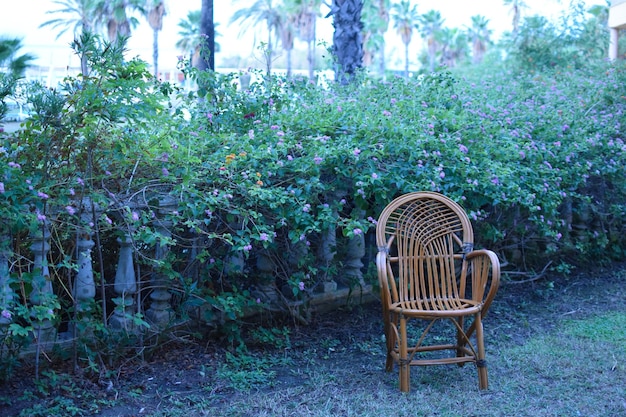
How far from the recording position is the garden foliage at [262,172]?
10.4 feet

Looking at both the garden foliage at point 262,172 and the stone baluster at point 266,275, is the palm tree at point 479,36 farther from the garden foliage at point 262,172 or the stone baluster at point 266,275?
the stone baluster at point 266,275

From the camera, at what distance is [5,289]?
291 cm

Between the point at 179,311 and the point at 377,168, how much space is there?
1509 mm

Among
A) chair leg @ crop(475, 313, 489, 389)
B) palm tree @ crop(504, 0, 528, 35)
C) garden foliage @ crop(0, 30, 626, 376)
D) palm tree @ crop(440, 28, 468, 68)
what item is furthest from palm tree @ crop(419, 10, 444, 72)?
chair leg @ crop(475, 313, 489, 389)

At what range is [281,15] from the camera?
123ft

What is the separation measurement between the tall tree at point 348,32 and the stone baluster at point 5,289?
17.8 feet

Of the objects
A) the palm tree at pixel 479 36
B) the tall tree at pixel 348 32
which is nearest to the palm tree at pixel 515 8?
the palm tree at pixel 479 36

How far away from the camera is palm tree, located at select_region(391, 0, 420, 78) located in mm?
40875

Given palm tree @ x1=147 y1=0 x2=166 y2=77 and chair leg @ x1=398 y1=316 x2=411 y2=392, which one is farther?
palm tree @ x1=147 y1=0 x2=166 y2=77

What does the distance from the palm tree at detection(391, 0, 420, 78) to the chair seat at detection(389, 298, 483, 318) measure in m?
37.7

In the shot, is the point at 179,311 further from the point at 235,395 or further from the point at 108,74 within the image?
the point at 108,74

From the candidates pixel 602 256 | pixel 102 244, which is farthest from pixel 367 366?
pixel 602 256

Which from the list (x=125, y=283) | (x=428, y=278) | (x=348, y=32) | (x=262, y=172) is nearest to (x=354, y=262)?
(x=428, y=278)

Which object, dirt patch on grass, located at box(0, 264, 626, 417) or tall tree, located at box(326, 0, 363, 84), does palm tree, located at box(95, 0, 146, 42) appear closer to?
tall tree, located at box(326, 0, 363, 84)
